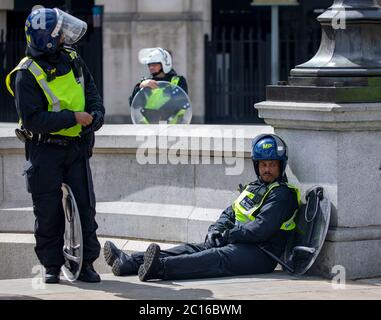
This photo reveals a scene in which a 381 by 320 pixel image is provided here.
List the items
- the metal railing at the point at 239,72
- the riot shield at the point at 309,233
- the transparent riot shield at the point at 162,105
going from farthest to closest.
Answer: the metal railing at the point at 239,72, the transparent riot shield at the point at 162,105, the riot shield at the point at 309,233

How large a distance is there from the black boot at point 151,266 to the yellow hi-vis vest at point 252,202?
0.70 metres

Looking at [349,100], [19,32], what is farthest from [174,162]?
[19,32]

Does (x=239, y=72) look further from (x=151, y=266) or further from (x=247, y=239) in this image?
(x=151, y=266)

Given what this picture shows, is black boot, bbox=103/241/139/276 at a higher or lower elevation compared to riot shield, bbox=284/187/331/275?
lower

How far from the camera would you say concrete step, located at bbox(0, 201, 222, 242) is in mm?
9461

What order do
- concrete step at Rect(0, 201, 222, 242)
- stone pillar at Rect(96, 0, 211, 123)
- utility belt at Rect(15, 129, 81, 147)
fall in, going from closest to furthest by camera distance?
utility belt at Rect(15, 129, 81, 147) → concrete step at Rect(0, 201, 222, 242) → stone pillar at Rect(96, 0, 211, 123)

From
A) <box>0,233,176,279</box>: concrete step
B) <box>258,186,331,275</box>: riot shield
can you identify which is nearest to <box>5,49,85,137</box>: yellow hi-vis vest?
<box>258,186,331,275</box>: riot shield

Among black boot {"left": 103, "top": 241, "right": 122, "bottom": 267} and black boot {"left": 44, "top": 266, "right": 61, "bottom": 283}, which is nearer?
black boot {"left": 44, "top": 266, "right": 61, "bottom": 283}

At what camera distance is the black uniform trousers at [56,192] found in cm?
809

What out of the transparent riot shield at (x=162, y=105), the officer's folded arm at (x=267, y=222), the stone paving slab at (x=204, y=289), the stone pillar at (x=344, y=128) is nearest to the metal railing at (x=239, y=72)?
the transparent riot shield at (x=162, y=105)

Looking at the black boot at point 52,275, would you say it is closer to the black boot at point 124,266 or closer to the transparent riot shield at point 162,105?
the black boot at point 124,266

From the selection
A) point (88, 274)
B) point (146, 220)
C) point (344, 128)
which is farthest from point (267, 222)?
point (146, 220)

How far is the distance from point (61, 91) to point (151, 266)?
4.43 feet

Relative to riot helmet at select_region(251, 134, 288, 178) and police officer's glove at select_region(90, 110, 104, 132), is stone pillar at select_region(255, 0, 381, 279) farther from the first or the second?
police officer's glove at select_region(90, 110, 104, 132)
